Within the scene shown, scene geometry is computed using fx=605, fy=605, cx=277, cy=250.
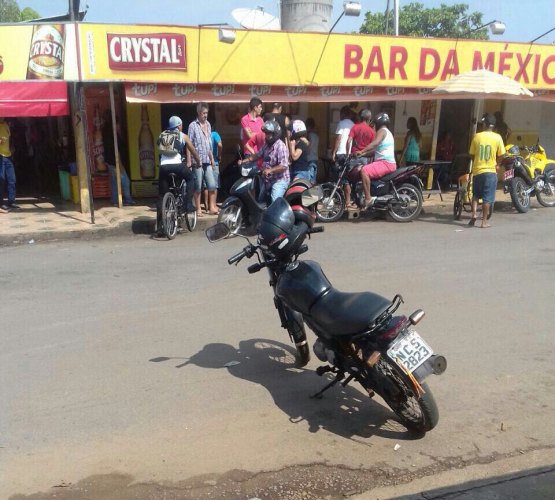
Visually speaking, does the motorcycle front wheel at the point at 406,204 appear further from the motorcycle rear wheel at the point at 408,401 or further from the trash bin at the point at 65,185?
the motorcycle rear wheel at the point at 408,401

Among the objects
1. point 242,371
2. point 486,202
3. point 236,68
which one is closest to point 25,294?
point 242,371

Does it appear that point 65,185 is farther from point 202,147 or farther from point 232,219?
point 232,219

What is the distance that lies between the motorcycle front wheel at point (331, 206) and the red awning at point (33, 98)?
4580 mm

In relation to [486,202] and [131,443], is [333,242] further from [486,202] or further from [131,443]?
[131,443]

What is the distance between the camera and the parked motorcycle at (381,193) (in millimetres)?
10547

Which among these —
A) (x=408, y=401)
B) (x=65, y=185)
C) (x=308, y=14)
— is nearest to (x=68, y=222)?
(x=65, y=185)

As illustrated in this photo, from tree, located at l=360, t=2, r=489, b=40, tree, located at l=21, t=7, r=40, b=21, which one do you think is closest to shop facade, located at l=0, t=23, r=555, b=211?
tree, located at l=360, t=2, r=489, b=40

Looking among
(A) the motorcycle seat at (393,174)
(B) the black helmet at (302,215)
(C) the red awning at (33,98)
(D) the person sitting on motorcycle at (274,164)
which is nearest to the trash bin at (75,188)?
(C) the red awning at (33,98)

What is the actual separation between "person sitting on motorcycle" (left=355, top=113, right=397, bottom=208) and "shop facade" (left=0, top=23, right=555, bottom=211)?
68.5 inches

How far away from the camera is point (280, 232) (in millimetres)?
3936

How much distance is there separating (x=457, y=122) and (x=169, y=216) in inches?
376

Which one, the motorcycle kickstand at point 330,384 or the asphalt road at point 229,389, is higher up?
the motorcycle kickstand at point 330,384

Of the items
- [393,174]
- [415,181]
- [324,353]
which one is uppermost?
[324,353]

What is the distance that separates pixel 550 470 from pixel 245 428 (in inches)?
71.9
